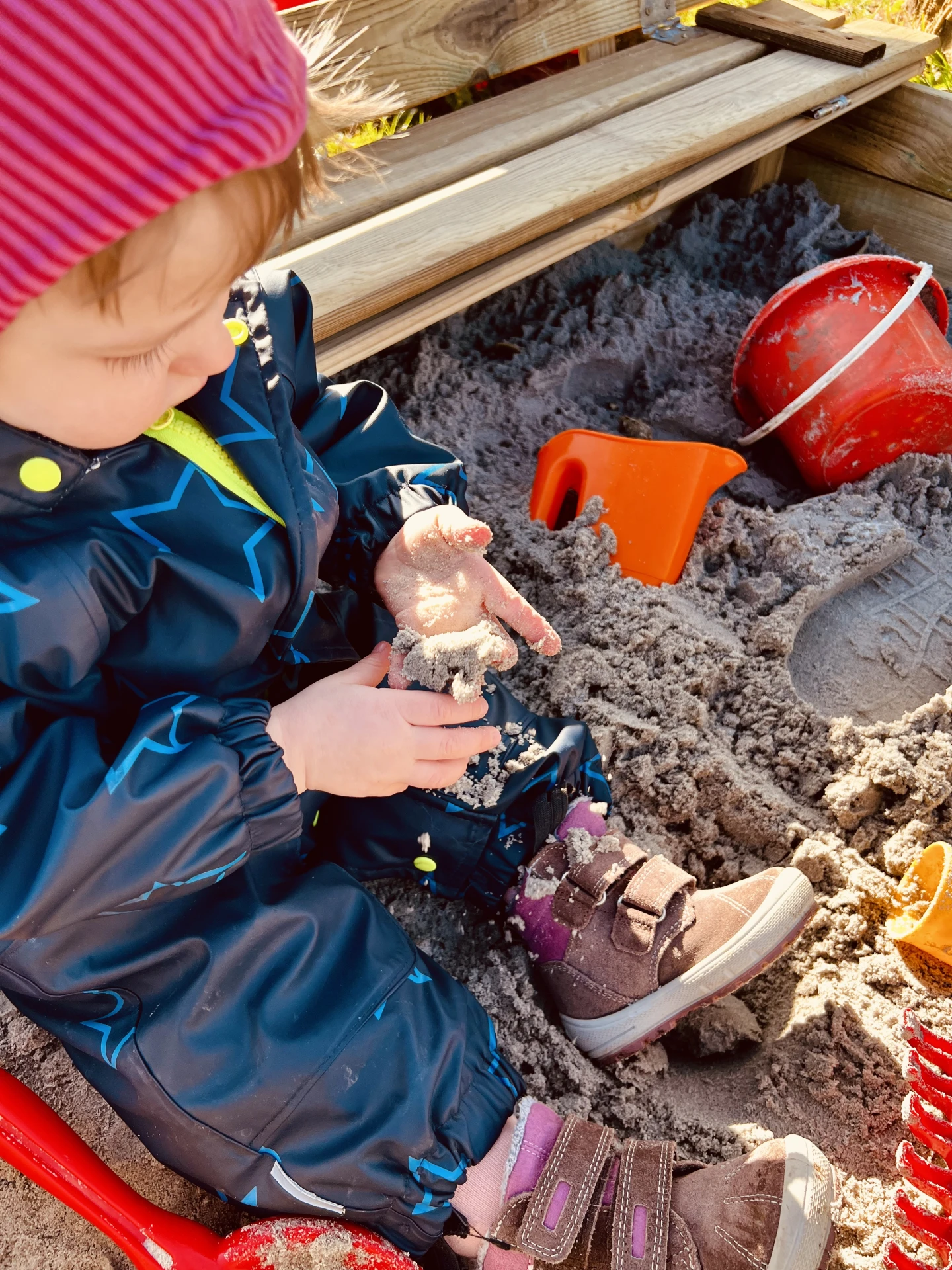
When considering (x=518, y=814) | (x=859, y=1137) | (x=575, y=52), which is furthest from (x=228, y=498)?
(x=575, y=52)

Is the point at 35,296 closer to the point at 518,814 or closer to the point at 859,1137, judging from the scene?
the point at 518,814

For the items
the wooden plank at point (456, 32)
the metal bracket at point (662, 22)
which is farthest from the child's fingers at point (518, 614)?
the metal bracket at point (662, 22)

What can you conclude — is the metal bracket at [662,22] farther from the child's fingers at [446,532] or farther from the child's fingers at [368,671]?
the child's fingers at [368,671]

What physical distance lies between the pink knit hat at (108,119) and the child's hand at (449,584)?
0.47 metres

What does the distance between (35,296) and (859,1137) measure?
1.02 meters

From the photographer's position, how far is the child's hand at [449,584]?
0.96 meters

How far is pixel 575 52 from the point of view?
202cm

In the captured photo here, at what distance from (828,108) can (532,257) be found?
0.81 m

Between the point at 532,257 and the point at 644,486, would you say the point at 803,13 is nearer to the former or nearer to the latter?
the point at 532,257

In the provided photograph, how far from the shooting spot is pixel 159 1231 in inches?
33.4

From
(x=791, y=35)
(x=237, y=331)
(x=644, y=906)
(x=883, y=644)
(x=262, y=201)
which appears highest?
(x=262, y=201)

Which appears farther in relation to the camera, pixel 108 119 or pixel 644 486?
pixel 644 486

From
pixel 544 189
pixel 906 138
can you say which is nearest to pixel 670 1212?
pixel 544 189

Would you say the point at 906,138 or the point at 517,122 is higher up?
the point at 517,122
